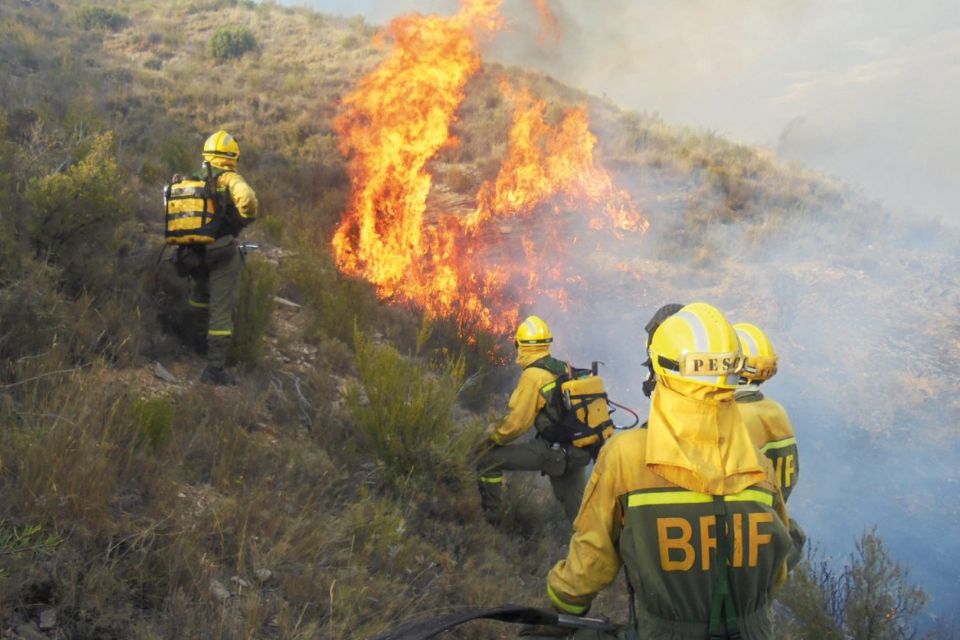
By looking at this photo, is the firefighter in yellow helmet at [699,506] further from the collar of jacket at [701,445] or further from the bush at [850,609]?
the bush at [850,609]

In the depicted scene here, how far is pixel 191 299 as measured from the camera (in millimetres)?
5223

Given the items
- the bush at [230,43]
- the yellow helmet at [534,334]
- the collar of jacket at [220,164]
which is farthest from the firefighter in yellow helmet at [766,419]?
the bush at [230,43]

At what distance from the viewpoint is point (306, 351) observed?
246 inches

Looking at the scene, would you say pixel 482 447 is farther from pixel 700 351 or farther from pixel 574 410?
pixel 700 351

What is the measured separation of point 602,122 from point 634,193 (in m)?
3.77

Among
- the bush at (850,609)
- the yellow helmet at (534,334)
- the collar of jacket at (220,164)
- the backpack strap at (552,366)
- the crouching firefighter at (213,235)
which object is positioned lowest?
the bush at (850,609)

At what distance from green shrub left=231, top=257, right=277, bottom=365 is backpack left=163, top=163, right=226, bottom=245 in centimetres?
70

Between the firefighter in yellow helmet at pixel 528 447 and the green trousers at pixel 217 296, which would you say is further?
the green trousers at pixel 217 296

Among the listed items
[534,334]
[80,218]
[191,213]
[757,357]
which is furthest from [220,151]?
[757,357]

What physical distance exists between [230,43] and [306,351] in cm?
1439

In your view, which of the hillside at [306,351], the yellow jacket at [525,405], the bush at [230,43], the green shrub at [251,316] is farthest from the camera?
the bush at [230,43]

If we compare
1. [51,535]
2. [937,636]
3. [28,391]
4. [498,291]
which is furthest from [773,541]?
[498,291]

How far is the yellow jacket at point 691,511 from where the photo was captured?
185 centimetres

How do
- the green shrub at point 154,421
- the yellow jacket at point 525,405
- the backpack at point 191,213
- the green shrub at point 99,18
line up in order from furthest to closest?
the green shrub at point 99,18 → the backpack at point 191,213 → the yellow jacket at point 525,405 → the green shrub at point 154,421
